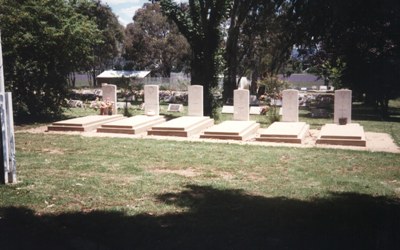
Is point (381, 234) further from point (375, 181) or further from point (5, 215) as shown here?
point (5, 215)

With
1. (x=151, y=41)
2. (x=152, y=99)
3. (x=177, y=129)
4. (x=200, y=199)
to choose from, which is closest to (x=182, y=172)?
(x=200, y=199)

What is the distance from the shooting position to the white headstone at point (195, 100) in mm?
19562

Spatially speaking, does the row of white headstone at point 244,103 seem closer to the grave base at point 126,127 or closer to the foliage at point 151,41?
the grave base at point 126,127

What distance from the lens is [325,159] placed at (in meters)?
10.9

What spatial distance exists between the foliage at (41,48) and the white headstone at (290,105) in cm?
946

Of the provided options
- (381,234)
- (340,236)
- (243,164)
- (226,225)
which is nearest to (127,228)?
(226,225)

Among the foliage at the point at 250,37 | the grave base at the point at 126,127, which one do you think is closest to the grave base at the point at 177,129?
the grave base at the point at 126,127

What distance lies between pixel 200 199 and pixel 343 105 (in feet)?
42.1

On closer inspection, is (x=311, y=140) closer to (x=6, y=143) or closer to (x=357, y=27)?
(x=357, y=27)

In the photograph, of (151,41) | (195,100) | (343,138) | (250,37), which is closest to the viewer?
(343,138)

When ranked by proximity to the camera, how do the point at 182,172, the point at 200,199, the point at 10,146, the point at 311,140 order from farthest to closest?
1. the point at 311,140
2. the point at 182,172
3. the point at 10,146
4. the point at 200,199

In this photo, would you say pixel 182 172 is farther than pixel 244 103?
No

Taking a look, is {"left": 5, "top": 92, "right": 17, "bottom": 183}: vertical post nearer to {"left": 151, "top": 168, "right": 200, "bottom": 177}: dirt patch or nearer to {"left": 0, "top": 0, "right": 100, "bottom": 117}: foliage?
{"left": 151, "top": 168, "right": 200, "bottom": 177}: dirt patch

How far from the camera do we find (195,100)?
1966 centimetres
